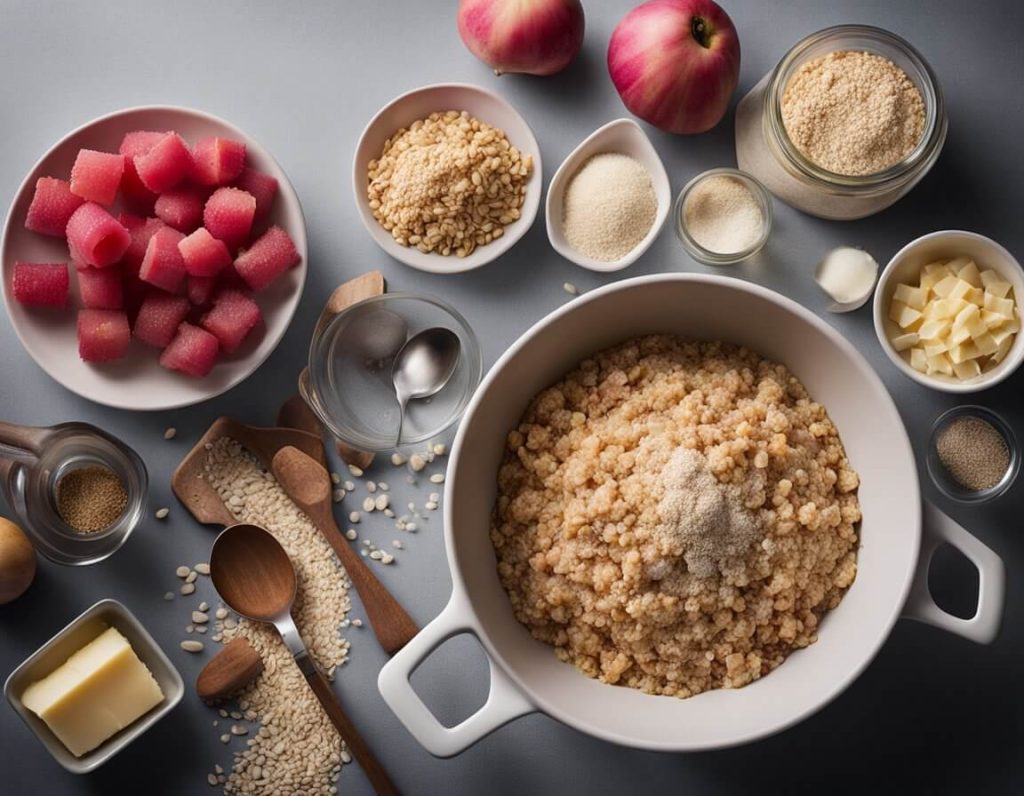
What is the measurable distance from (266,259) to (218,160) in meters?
0.18

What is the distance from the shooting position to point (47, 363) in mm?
1563

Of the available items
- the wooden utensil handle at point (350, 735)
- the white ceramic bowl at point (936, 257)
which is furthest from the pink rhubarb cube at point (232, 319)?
the white ceramic bowl at point (936, 257)

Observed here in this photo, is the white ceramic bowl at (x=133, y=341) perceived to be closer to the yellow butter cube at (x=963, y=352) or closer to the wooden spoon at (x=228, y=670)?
the wooden spoon at (x=228, y=670)

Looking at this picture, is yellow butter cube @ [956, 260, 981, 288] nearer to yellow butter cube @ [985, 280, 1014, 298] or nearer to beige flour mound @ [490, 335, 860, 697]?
yellow butter cube @ [985, 280, 1014, 298]

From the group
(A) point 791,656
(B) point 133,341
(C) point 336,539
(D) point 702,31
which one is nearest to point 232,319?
(B) point 133,341

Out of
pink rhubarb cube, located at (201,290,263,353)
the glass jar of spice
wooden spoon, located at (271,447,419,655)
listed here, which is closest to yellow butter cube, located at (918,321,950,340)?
the glass jar of spice

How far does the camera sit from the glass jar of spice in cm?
146

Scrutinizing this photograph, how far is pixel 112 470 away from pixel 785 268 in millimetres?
1250

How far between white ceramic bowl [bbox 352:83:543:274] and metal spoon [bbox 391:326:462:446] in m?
0.12

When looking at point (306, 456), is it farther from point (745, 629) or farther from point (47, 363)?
point (745, 629)

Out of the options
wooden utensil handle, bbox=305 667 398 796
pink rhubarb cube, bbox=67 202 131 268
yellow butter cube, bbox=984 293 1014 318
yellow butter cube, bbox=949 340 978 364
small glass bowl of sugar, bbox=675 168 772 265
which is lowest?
wooden utensil handle, bbox=305 667 398 796

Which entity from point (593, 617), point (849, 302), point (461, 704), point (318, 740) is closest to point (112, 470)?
point (318, 740)

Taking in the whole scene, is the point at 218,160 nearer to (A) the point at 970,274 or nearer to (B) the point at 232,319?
(B) the point at 232,319

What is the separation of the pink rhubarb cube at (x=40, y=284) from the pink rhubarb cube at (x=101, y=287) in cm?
3
